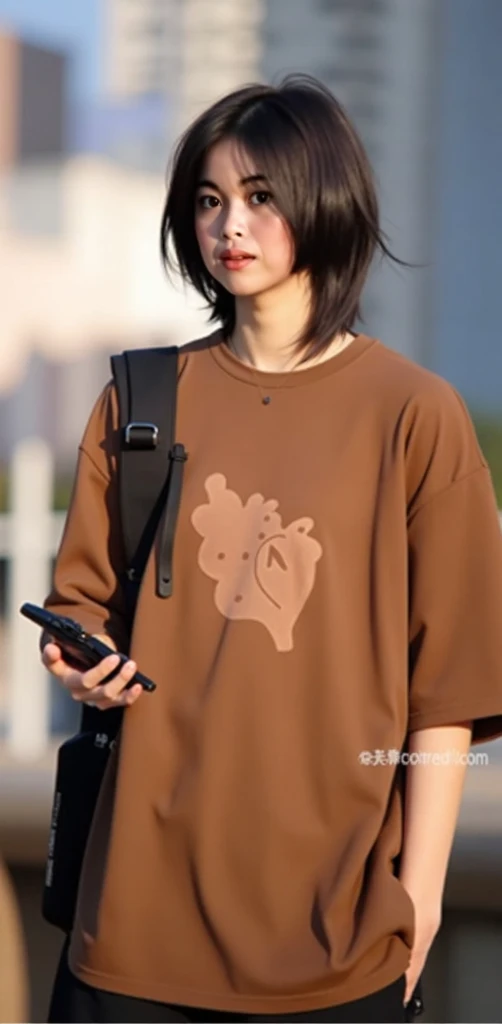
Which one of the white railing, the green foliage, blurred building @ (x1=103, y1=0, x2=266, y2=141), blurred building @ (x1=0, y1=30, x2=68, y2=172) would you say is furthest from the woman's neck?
blurred building @ (x1=0, y1=30, x2=68, y2=172)

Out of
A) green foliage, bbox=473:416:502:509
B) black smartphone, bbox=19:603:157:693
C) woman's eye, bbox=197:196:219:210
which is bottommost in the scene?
green foliage, bbox=473:416:502:509

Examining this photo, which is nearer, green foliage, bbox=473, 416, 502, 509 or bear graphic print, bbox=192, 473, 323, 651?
bear graphic print, bbox=192, 473, 323, 651

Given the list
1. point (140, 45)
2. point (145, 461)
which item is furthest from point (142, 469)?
point (140, 45)

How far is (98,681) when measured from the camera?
66.3 inches

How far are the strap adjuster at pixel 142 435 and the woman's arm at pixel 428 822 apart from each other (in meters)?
0.40

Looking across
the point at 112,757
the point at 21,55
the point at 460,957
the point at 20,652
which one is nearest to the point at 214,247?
the point at 112,757

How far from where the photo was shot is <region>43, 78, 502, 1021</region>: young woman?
165 cm

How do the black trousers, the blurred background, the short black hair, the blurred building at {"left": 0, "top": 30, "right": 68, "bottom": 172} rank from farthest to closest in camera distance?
the blurred building at {"left": 0, "top": 30, "right": 68, "bottom": 172} → the blurred background → the short black hair → the black trousers

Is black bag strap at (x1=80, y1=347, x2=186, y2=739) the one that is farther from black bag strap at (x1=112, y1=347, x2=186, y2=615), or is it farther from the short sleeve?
the short sleeve

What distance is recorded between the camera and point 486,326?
1118 centimetres

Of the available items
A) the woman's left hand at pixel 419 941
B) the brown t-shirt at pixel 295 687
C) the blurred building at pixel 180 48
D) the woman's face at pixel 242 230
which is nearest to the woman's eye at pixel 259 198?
the woman's face at pixel 242 230

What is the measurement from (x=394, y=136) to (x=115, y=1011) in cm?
929

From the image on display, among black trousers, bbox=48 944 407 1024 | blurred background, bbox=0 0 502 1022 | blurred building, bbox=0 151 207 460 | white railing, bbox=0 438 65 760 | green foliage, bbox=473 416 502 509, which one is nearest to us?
black trousers, bbox=48 944 407 1024

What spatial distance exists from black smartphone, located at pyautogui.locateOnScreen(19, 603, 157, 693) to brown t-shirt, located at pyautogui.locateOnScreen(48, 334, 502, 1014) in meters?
0.04
